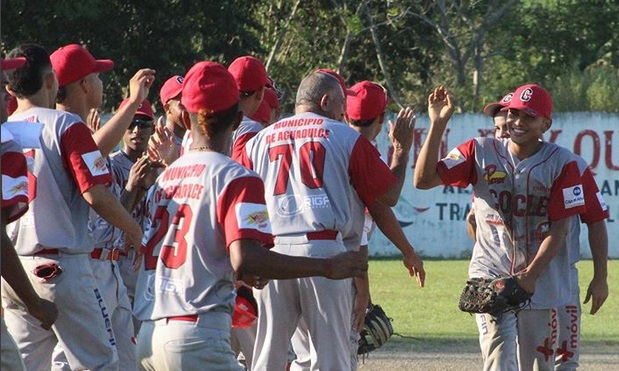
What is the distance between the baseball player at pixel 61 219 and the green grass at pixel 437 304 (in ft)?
24.4

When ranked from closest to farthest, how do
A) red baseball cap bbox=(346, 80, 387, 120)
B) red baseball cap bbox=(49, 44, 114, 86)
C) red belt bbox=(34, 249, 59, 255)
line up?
red belt bbox=(34, 249, 59, 255), red baseball cap bbox=(49, 44, 114, 86), red baseball cap bbox=(346, 80, 387, 120)

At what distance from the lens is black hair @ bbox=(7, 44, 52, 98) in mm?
6945

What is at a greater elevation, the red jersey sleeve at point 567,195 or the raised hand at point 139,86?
the raised hand at point 139,86

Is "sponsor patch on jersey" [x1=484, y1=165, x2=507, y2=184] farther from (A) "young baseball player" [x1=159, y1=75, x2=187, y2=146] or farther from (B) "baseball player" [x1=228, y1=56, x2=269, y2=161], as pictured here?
(A) "young baseball player" [x1=159, y1=75, x2=187, y2=146]

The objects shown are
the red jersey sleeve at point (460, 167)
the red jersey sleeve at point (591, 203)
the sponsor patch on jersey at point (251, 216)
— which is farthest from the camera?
the red jersey sleeve at point (591, 203)

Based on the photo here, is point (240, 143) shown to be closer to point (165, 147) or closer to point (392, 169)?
point (392, 169)

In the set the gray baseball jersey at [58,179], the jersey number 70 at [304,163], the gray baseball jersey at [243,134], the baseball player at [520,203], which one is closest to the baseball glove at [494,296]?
the baseball player at [520,203]

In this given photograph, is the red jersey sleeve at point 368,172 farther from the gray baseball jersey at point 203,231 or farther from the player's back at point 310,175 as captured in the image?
the gray baseball jersey at point 203,231

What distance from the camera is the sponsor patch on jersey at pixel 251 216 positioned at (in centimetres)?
541

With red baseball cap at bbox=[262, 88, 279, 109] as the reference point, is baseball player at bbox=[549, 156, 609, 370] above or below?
below

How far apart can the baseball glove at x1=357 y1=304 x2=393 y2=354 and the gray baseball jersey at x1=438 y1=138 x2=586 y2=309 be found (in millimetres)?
994

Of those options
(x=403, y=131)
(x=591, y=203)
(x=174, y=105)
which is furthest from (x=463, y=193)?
(x=403, y=131)

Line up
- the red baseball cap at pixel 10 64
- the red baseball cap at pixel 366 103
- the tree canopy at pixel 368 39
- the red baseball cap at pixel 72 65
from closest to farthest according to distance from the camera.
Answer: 1. the red baseball cap at pixel 10 64
2. the red baseball cap at pixel 72 65
3. the red baseball cap at pixel 366 103
4. the tree canopy at pixel 368 39

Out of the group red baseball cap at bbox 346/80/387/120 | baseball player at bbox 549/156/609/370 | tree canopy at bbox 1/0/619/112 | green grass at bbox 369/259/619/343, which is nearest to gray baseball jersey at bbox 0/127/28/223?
red baseball cap at bbox 346/80/387/120
